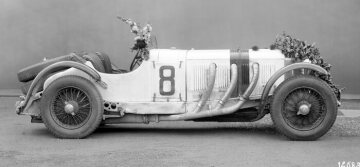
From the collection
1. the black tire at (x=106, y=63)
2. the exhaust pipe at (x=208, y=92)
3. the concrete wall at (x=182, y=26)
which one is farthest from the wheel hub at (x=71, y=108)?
the concrete wall at (x=182, y=26)

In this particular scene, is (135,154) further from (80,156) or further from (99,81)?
(99,81)

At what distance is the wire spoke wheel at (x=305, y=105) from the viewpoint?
933cm

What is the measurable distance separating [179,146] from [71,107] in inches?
58.7

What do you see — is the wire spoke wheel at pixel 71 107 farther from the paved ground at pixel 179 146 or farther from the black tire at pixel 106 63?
the black tire at pixel 106 63

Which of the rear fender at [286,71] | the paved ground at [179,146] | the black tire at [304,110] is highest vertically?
the rear fender at [286,71]

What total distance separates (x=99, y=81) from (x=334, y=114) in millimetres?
2835

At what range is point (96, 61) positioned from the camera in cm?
1006

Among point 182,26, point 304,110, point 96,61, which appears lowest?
point 304,110

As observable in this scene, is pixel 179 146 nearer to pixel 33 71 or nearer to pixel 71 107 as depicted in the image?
pixel 71 107

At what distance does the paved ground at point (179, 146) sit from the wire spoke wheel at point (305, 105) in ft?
0.77

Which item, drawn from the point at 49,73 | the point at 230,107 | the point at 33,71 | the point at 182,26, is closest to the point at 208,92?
the point at 230,107

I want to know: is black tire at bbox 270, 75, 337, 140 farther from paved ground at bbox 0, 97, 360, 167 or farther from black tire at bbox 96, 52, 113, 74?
black tire at bbox 96, 52, 113, 74

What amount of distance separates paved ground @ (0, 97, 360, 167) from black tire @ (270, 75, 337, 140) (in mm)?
147

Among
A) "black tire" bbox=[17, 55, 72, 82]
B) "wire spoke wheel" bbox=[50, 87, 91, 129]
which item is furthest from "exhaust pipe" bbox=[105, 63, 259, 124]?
"black tire" bbox=[17, 55, 72, 82]
